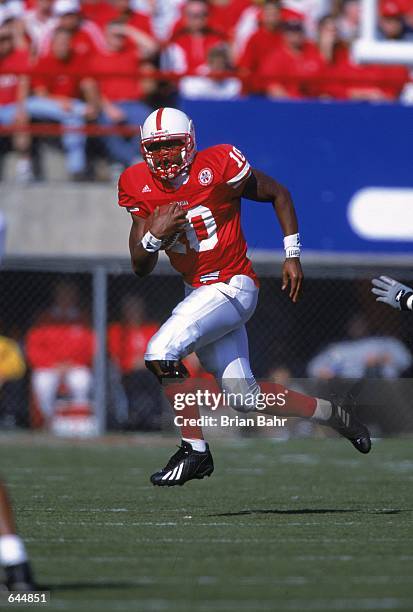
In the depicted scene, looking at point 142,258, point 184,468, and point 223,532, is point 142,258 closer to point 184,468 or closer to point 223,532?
point 184,468

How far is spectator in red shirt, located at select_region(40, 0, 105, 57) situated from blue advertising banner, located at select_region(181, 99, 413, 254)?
185cm

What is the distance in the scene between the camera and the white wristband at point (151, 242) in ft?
22.0

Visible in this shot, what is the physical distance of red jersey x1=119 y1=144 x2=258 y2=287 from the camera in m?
7.05

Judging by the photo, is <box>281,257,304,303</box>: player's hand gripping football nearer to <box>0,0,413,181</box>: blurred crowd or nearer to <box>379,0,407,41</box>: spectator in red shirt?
<box>0,0,413,181</box>: blurred crowd

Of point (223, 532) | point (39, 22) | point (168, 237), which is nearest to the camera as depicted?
point (223, 532)

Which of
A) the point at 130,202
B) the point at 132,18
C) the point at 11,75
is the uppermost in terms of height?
the point at 130,202

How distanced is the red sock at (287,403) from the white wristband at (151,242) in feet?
3.27

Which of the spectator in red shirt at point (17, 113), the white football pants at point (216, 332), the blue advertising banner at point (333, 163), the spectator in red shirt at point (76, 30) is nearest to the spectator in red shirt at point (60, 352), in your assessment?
the spectator in red shirt at point (17, 113)

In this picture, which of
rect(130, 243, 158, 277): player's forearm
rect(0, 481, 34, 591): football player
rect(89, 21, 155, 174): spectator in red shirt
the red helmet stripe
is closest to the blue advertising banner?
rect(89, 21, 155, 174): spectator in red shirt

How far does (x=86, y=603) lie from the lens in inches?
170

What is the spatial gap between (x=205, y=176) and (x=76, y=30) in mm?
7410

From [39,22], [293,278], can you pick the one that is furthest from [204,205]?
[39,22]

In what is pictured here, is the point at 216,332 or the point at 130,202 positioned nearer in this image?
the point at 216,332

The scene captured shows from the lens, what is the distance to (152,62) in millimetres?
13664
